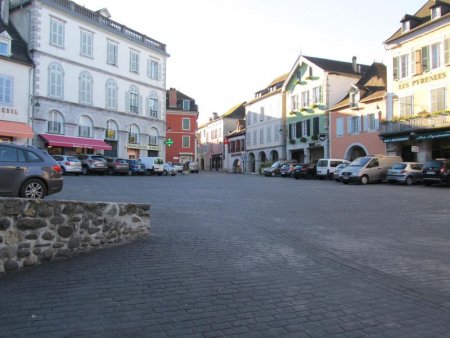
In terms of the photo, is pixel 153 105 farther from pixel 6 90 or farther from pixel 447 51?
pixel 447 51

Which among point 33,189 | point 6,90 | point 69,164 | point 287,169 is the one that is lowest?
point 33,189

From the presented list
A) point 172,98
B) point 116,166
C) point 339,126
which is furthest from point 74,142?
point 172,98

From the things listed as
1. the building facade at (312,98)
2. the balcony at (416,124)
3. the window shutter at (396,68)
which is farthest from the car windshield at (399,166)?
the building facade at (312,98)

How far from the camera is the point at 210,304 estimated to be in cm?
418

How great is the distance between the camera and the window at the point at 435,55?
28781 mm

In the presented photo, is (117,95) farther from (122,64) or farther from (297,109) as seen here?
(297,109)

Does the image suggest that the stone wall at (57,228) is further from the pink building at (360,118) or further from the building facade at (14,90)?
the pink building at (360,118)

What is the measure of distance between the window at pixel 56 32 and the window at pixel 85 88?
336 cm

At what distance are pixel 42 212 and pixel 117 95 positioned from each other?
3704cm

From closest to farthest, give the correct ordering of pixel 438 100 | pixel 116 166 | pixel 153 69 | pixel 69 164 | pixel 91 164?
1. pixel 69 164
2. pixel 438 100
3. pixel 91 164
4. pixel 116 166
5. pixel 153 69

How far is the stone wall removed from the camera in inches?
204

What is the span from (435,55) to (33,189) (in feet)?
96.7

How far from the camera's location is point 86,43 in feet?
122

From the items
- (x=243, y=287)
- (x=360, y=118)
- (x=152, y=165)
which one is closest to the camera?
(x=243, y=287)
